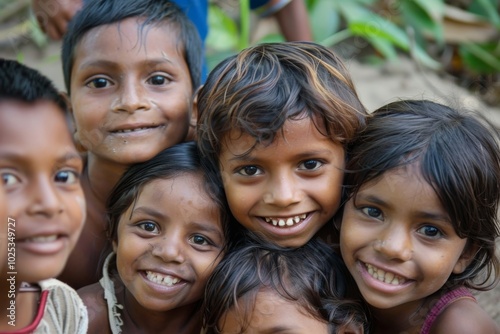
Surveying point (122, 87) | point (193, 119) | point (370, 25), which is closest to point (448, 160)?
point (193, 119)

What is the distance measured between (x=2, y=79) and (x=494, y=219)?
1.33m

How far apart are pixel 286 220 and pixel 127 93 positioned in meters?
0.66

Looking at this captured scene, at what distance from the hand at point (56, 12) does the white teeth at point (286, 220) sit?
1.32 metres

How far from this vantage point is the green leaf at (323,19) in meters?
4.36

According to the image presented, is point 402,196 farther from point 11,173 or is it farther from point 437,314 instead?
point 11,173

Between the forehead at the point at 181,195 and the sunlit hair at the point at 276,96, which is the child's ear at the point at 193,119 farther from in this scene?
the forehead at the point at 181,195

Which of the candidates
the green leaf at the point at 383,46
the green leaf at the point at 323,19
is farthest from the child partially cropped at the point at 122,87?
the green leaf at the point at 383,46

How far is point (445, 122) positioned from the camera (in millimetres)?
1865

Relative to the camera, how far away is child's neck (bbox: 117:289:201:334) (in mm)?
2035

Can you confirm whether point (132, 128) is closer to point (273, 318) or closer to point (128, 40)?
point (128, 40)

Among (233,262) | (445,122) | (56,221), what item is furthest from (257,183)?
(56,221)

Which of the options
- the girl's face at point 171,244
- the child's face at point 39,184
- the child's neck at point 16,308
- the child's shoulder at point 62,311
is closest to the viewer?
Answer: the child's face at point 39,184

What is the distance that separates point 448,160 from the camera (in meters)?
1.78

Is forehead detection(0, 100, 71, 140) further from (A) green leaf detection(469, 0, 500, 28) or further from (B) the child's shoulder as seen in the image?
(A) green leaf detection(469, 0, 500, 28)
